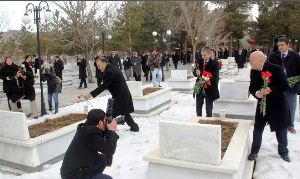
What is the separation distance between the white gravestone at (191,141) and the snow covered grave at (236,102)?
460cm

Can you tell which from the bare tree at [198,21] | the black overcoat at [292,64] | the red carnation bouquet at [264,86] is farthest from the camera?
the bare tree at [198,21]

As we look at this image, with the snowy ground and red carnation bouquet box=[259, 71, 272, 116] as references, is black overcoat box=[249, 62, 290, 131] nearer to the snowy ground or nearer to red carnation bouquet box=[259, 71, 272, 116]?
red carnation bouquet box=[259, 71, 272, 116]

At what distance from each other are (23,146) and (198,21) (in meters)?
31.0

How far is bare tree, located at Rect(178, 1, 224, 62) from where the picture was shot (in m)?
34.7

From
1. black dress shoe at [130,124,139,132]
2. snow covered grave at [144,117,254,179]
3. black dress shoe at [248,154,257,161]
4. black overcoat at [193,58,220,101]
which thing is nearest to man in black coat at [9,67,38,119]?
black dress shoe at [130,124,139,132]

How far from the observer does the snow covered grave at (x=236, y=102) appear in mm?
9164

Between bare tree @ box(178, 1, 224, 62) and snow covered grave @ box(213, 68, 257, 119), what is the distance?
24423 millimetres

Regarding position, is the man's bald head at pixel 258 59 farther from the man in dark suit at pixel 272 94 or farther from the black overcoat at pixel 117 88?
the black overcoat at pixel 117 88

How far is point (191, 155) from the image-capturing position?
15.2 feet

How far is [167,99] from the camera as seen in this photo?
12.2 metres

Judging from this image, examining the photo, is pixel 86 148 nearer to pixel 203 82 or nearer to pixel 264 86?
pixel 264 86

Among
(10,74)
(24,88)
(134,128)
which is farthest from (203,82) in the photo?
(10,74)

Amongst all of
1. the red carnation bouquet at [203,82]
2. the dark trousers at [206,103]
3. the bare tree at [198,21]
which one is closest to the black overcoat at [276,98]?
the red carnation bouquet at [203,82]

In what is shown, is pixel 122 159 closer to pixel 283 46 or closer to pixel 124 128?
pixel 124 128
